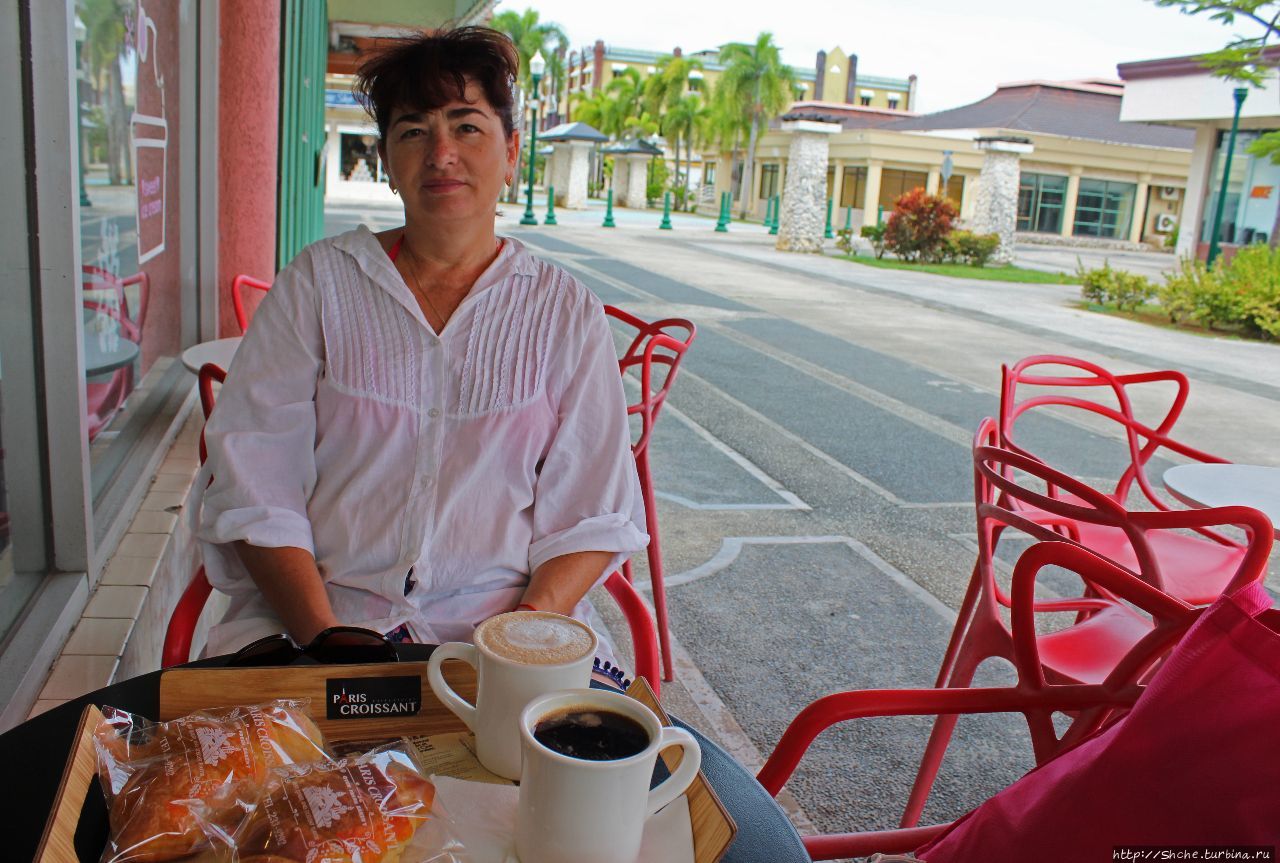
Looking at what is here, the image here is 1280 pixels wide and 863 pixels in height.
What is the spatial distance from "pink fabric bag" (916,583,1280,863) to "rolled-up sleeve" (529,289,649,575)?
36.2 inches

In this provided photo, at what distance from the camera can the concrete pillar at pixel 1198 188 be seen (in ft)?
76.0

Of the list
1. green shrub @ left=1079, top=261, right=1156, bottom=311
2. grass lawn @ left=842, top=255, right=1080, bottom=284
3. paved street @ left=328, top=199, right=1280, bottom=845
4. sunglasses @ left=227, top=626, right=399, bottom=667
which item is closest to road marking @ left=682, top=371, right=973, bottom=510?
paved street @ left=328, top=199, right=1280, bottom=845

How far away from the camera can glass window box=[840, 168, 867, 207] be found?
138 feet

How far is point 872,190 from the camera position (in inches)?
1563

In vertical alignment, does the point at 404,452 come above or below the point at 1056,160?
below

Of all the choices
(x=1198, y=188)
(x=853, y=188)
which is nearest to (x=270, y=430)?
(x=1198, y=188)

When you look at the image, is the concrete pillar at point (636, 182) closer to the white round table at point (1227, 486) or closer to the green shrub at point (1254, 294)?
the green shrub at point (1254, 294)

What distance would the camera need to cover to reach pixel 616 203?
47.5m

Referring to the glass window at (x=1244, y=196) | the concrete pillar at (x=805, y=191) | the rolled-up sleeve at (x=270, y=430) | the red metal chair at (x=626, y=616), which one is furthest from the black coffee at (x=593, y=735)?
the glass window at (x=1244, y=196)

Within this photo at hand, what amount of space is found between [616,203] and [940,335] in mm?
36945

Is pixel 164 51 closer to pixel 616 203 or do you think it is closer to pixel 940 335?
pixel 940 335

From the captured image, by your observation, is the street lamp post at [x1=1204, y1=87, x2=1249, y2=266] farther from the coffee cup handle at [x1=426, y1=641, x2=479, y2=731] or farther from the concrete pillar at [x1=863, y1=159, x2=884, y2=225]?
the coffee cup handle at [x1=426, y1=641, x2=479, y2=731]

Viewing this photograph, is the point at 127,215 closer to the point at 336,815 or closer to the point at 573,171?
the point at 336,815

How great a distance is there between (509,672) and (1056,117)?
4064cm
